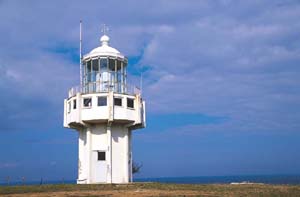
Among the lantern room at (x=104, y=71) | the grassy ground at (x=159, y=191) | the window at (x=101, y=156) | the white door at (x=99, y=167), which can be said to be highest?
the lantern room at (x=104, y=71)

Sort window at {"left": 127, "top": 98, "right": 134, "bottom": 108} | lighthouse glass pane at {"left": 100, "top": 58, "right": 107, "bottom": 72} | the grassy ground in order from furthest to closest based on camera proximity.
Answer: lighthouse glass pane at {"left": 100, "top": 58, "right": 107, "bottom": 72} < window at {"left": 127, "top": 98, "right": 134, "bottom": 108} < the grassy ground

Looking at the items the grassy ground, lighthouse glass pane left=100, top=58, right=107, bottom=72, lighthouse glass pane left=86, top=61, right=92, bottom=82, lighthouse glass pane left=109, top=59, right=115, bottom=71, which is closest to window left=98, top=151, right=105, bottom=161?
the grassy ground

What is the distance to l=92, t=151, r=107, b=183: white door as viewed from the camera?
39.5 metres

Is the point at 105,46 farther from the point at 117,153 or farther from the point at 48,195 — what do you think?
the point at 48,195

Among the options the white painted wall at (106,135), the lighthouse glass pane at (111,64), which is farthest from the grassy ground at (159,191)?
the lighthouse glass pane at (111,64)

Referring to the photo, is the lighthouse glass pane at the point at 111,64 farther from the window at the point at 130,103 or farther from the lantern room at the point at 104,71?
the window at the point at 130,103

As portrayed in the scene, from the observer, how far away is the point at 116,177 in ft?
131

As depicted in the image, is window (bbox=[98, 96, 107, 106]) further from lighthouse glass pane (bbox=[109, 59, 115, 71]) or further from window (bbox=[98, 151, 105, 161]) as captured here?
window (bbox=[98, 151, 105, 161])

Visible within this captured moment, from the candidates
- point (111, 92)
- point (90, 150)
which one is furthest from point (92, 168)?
point (111, 92)

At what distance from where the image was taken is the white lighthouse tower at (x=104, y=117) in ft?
129

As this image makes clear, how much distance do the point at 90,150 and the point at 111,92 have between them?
5430 millimetres

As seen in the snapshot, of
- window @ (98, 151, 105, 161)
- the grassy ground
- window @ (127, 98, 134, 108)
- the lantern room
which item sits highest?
the lantern room

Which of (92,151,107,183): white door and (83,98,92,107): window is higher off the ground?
(83,98,92,107): window

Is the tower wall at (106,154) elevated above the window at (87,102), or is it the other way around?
the window at (87,102)
